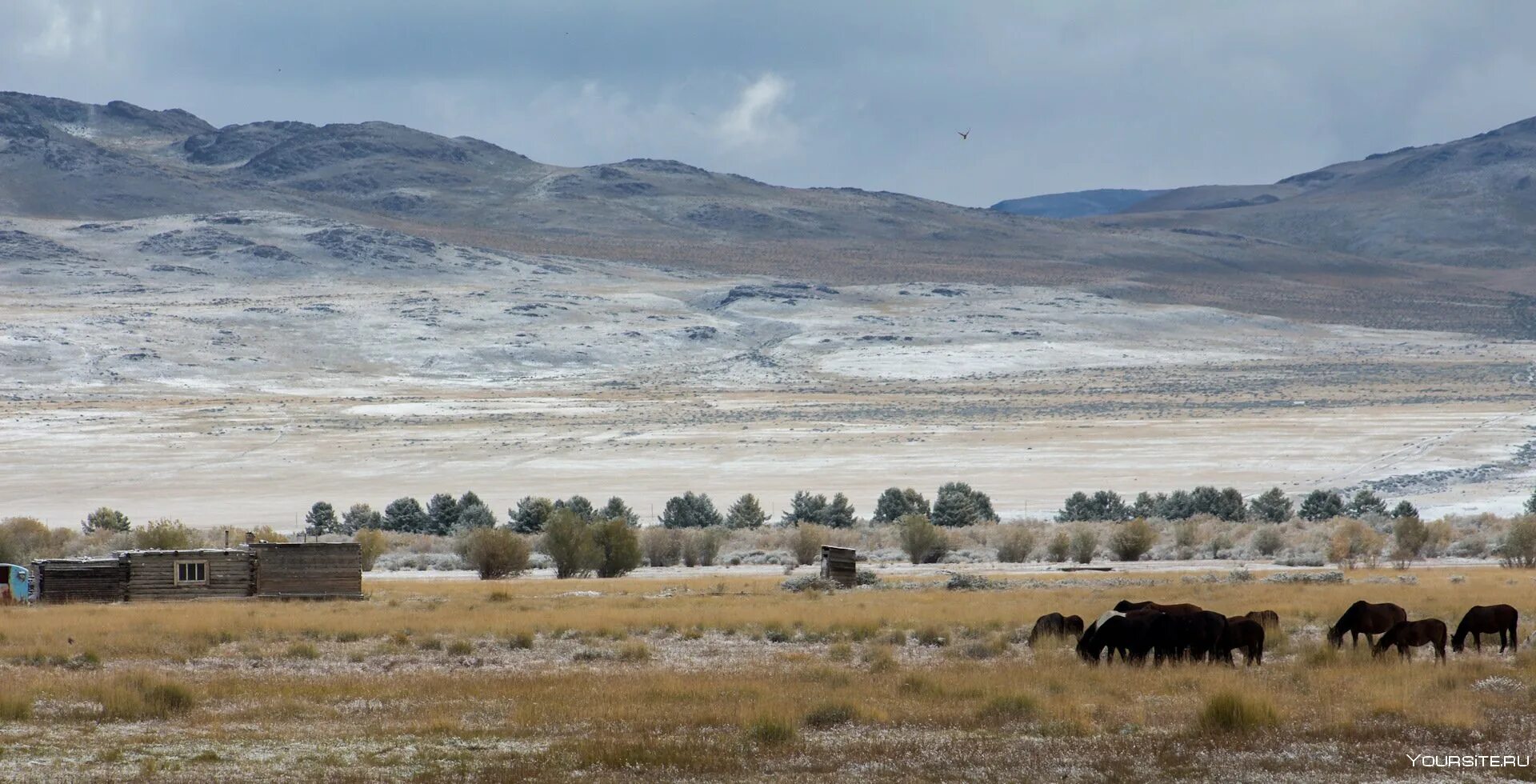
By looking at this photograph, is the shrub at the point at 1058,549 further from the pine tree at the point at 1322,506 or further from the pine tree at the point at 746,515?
the pine tree at the point at 746,515

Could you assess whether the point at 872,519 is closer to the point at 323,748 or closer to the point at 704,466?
the point at 704,466

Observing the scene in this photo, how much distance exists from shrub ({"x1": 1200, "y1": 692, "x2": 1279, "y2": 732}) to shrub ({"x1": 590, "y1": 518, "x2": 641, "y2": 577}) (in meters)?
23.2

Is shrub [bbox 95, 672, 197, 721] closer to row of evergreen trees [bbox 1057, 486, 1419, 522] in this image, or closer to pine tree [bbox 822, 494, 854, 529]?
pine tree [bbox 822, 494, 854, 529]

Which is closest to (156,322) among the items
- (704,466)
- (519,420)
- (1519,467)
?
(519,420)

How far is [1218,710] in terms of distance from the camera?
41.4ft

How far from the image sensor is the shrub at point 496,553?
33500 millimetres

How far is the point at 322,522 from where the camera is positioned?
144ft

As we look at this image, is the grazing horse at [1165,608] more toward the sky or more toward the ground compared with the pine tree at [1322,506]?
more toward the ground

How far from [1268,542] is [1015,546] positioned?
5.82 m

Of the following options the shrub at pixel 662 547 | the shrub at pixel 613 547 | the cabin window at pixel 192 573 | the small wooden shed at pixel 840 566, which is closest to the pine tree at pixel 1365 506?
the shrub at pixel 662 547

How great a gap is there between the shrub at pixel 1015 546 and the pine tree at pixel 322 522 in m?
17.8

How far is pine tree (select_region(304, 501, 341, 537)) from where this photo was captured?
1683 inches

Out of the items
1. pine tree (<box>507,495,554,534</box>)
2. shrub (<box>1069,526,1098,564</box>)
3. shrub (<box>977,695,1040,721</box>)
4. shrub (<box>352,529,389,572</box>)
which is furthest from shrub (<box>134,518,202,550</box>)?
shrub (<box>977,695,1040,721</box>)

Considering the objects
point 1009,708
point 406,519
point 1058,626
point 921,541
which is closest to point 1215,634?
point 1058,626
